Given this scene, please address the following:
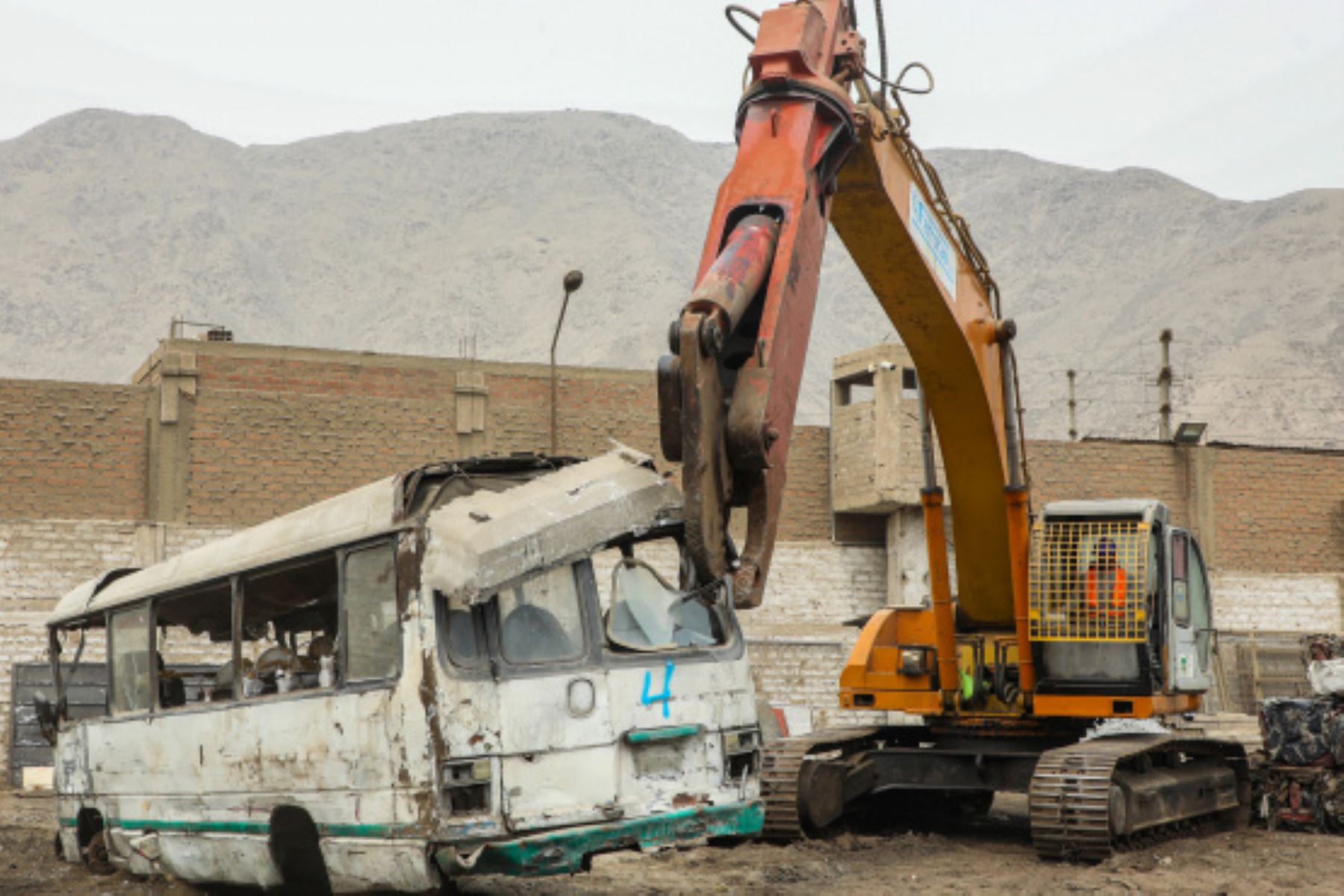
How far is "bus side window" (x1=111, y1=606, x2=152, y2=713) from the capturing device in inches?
426

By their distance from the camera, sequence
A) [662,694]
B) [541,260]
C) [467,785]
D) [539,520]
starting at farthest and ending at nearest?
[541,260], [662,694], [539,520], [467,785]

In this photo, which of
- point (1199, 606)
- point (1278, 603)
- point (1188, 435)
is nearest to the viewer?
point (1199, 606)

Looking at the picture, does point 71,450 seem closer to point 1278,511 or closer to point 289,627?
point 289,627

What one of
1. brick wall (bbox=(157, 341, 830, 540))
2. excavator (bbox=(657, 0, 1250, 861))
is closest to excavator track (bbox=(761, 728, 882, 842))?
excavator (bbox=(657, 0, 1250, 861))

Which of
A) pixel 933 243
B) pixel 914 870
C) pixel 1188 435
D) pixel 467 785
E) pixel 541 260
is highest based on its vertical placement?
pixel 541 260

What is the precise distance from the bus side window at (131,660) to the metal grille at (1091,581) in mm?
6494

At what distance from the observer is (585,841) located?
8109 mm

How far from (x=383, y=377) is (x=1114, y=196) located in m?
109

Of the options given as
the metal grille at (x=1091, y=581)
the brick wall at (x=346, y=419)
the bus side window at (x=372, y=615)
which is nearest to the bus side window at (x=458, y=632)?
the bus side window at (x=372, y=615)

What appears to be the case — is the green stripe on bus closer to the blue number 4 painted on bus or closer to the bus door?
the bus door

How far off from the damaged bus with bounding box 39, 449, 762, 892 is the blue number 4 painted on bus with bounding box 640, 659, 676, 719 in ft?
0.04

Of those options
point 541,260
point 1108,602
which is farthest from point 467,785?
point 541,260

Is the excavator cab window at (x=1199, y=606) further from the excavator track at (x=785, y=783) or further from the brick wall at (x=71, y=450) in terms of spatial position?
the brick wall at (x=71, y=450)

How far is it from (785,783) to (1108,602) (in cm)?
284
